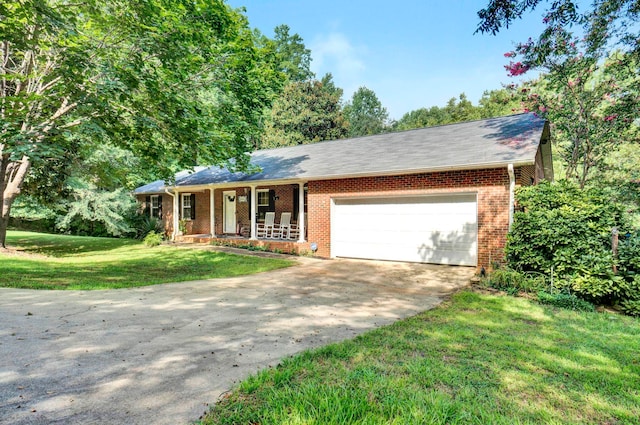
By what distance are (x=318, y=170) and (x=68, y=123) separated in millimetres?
7582

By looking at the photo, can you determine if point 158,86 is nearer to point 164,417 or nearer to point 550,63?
point 164,417

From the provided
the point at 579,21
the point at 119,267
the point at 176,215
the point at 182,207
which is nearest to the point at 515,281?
the point at 579,21

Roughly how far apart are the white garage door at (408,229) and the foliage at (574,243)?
1.88 metres

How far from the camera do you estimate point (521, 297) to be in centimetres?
702

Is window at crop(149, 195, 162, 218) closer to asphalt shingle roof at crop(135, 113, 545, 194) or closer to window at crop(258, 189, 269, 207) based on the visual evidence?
asphalt shingle roof at crop(135, 113, 545, 194)

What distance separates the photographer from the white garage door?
32.8 feet

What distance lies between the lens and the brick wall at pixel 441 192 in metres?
9.20

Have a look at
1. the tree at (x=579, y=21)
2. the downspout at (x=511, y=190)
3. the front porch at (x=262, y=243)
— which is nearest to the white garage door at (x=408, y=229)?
the downspout at (x=511, y=190)

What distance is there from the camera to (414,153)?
454 inches

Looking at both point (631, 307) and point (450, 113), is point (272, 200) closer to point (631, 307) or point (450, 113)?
point (631, 307)

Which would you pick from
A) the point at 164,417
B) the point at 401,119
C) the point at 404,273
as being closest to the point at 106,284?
the point at 164,417

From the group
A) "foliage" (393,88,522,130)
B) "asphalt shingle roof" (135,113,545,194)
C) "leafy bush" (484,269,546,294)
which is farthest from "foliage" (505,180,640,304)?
"foliage" (393,88,522,130)

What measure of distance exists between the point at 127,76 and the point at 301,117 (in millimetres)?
23778

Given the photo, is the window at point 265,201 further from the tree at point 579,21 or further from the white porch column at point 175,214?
the tree at point 579,21
